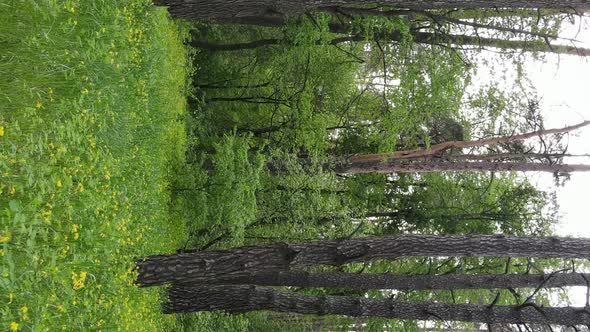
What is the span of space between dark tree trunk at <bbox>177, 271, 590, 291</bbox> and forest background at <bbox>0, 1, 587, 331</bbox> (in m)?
0.39

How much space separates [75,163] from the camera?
648 centimetres

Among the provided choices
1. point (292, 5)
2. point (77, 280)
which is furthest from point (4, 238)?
point (292, 5)

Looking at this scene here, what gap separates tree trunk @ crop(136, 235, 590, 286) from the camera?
8703 millimetres

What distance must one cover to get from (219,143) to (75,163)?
6457 millimetres

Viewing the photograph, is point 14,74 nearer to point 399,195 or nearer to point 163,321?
point 163,321

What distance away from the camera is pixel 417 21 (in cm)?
1511

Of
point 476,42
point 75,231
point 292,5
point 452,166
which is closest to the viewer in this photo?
point 75,231

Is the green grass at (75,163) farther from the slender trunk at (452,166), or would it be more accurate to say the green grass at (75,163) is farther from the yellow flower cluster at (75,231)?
the slender trunk at (452,166)

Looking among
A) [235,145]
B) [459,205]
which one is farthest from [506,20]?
[235,145]

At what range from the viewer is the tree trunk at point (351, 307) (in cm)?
976

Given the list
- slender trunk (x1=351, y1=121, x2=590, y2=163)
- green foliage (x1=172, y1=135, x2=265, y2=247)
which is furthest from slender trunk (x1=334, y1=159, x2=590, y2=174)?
green foliage (x1=172, y1=135, x2=265, y2=247)

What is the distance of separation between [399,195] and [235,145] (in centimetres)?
804

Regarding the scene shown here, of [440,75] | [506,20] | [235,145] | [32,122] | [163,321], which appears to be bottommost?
[163,321]

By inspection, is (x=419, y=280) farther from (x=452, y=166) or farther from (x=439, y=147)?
(x=439, y=147)
